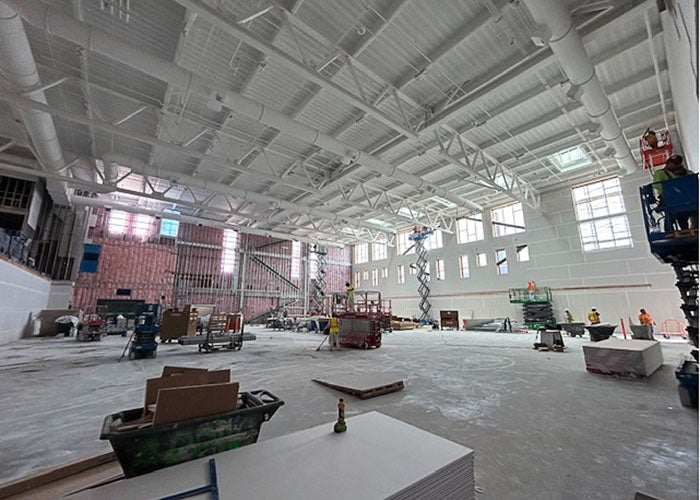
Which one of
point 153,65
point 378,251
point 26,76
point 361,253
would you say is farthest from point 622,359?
point 361,253

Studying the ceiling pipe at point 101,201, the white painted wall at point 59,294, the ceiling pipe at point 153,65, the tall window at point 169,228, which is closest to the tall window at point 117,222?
the tall window at point 169,228

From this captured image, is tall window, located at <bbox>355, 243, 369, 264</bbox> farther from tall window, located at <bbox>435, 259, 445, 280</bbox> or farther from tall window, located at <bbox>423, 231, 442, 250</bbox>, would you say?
tall window, located at <bbox>435, 259, 445, 280</bbox>

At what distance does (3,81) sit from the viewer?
6008mm

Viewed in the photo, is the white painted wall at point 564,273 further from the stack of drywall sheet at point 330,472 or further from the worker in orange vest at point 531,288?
the stack of drywall sheet at point 330,472

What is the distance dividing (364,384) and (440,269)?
55.2 ft

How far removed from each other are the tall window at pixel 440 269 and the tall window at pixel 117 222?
2144cm

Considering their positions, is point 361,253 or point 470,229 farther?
point 361,253

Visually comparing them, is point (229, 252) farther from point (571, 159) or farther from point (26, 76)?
point (571, 159)

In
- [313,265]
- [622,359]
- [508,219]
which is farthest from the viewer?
[313,265]

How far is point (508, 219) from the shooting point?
16.8m

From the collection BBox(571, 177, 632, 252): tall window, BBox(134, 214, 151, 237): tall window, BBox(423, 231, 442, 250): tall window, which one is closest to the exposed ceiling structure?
BBox(571, 177, 632, 252): tall window

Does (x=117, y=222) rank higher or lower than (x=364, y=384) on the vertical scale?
higher

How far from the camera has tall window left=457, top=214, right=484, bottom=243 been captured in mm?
17994

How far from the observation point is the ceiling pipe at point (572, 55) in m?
4.70
